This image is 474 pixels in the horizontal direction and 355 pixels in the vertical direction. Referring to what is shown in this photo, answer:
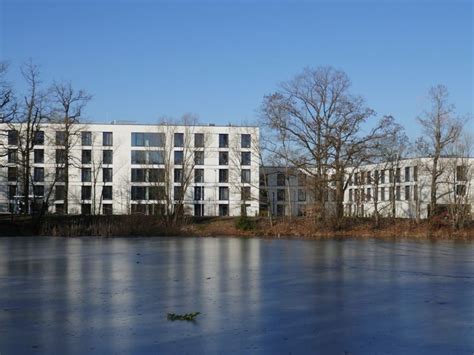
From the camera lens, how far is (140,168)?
80.4 m

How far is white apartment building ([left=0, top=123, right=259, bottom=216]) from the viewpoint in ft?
250

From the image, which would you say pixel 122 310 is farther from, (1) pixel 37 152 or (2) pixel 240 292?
(1) pixel 37 152

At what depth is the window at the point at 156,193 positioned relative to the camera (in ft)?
224

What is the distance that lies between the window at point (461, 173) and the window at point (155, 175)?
114 ft

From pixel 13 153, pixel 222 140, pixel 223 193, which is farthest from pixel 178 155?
pixel 13 153

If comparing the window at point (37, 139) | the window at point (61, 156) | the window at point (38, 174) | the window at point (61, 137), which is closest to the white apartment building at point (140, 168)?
the window at point (38, 174)

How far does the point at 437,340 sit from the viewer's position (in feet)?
28.9

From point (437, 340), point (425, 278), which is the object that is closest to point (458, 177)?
point (425, 278)

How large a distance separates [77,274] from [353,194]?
45750 millimetres

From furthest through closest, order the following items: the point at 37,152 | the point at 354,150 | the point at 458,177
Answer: the point at 37,152
the point at 458,177
the point at 354,150

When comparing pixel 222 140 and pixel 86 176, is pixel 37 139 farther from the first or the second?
pixel 222 140

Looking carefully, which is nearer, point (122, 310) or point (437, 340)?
point (437, 340)

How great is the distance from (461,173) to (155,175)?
121ft

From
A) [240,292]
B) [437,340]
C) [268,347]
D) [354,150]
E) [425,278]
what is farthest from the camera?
[354,150]
